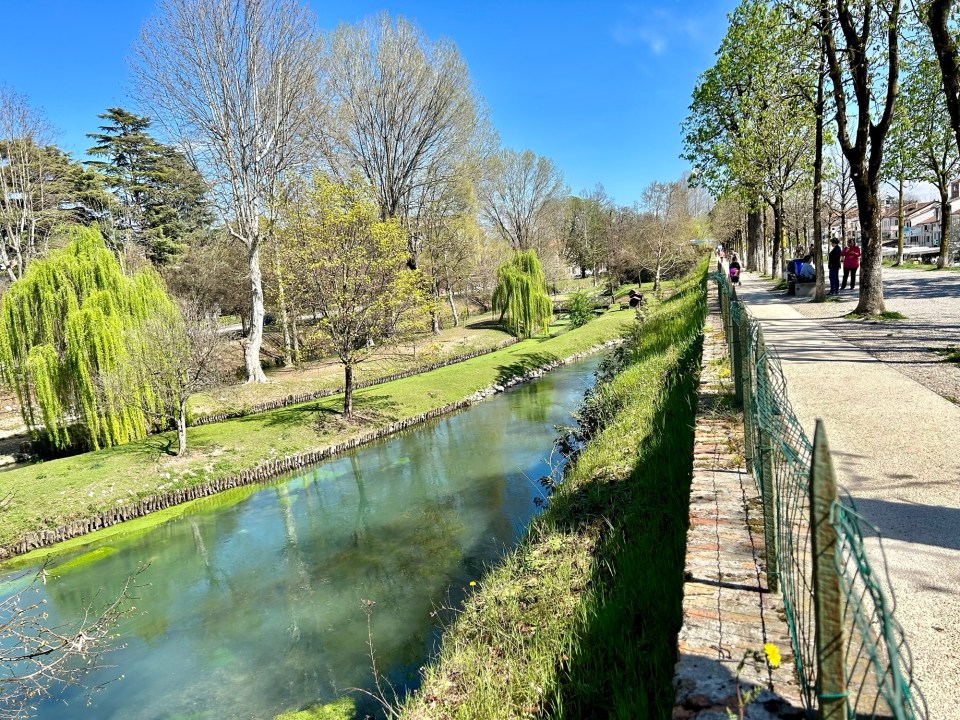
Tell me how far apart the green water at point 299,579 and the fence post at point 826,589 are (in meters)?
5.39

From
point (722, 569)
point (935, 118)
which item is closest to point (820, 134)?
point (935, 118)

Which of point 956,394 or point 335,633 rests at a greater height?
point 956,394

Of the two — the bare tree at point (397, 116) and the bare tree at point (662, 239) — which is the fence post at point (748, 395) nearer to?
the bare tree at point (397, 116)

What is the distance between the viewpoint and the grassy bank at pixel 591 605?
3.54m

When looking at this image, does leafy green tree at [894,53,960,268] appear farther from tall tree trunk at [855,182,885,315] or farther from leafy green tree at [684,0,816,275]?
tall tree trunk at [855,182,885,315]

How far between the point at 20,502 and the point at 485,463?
10689 millimetres

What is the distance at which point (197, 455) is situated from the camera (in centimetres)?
1462

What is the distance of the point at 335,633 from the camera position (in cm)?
791

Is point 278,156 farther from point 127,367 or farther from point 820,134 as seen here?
point 820,134

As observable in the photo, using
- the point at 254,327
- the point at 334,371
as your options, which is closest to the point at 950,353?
the point at 334,371

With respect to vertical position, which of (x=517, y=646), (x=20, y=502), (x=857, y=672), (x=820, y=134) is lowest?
(x=20, y=502)

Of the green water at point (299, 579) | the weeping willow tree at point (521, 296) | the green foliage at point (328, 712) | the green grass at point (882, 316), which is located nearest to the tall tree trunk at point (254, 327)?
the green water at point (299, 579)

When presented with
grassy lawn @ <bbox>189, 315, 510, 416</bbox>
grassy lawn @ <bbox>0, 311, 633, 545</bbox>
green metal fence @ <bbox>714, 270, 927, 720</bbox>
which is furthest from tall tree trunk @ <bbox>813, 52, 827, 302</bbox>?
green metal fence @ <bbox>714, 270, 927, 720</bbox>

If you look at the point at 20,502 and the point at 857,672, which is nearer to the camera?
the point at 857,672
